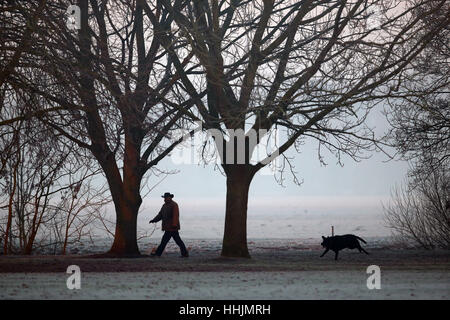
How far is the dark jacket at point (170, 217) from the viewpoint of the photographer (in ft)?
73.9

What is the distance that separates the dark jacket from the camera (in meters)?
22.5

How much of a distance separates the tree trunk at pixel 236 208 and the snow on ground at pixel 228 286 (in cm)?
557

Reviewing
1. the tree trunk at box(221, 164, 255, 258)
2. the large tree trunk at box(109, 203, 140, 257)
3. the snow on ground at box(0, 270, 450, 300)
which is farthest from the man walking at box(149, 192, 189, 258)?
the snow on ground at box(0, 270, 450, 300)

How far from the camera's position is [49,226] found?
77.9ft

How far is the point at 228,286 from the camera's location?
12.2 m

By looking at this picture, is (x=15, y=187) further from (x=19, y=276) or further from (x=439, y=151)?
(x=439, y=151)

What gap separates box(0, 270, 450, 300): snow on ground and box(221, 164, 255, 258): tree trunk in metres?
5.57

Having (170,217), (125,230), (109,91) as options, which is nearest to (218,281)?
(109,91)

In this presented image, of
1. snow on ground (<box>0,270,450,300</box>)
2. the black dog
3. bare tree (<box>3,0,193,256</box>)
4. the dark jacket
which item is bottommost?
snow on ground (<box>0,270,450,300</box>)

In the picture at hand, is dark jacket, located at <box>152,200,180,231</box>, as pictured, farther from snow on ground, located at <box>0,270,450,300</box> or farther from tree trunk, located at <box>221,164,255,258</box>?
snow on ground, located at <box>0,270,450,300</box>

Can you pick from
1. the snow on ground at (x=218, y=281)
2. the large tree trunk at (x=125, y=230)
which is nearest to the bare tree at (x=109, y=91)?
the large tree trunk at (x=125, y=230)

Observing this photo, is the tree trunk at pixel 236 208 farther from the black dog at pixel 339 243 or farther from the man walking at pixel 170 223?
the black dog at pixel 339 243

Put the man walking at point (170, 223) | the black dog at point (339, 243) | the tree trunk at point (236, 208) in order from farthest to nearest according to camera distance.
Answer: the man walking at point (170, 223)
the black dog at point (339, 243)
the tree trunk at point (236, 208)
